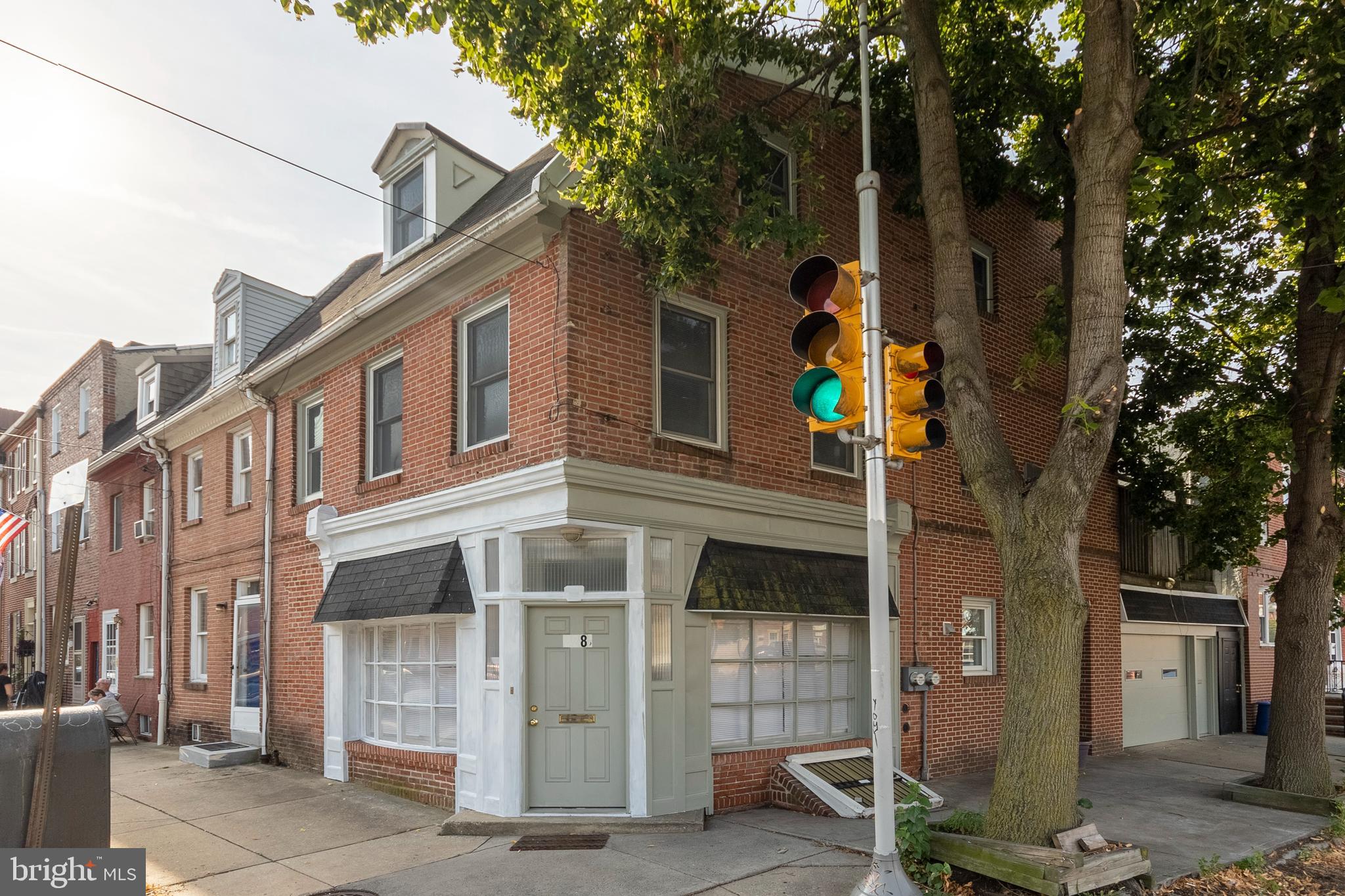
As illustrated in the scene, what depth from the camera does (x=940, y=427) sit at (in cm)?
649

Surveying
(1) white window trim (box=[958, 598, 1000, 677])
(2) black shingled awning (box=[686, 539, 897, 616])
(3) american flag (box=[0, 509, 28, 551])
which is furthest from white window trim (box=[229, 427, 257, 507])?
(1) white window trim (box=[958, 598, 1000, 677])

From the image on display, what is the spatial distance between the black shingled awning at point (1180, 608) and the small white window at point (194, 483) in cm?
1679

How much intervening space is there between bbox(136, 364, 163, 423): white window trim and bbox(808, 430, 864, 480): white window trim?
14.5 m

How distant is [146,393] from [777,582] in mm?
16275

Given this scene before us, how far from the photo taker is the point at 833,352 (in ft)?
21.5

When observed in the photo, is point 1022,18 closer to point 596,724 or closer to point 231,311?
point 596,724

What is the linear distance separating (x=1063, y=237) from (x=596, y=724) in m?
7.56

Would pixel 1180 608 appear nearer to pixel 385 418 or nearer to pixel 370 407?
pixel 385 418

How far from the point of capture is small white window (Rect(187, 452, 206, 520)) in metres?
18.0

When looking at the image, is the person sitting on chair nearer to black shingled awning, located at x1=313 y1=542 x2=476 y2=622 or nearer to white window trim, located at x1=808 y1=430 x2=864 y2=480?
black shingled awning, located at x1=313 y1=542 x2=476 y2=622

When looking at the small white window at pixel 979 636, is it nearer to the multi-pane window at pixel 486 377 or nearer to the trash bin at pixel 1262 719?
the multi-pane window at pixel 486 377

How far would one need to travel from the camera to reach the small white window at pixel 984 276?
15.2m

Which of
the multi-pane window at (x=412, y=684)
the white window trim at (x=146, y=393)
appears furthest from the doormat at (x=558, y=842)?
the white window trim at (x=146, y=393)

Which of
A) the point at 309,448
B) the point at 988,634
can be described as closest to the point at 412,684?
the point at 309,448
